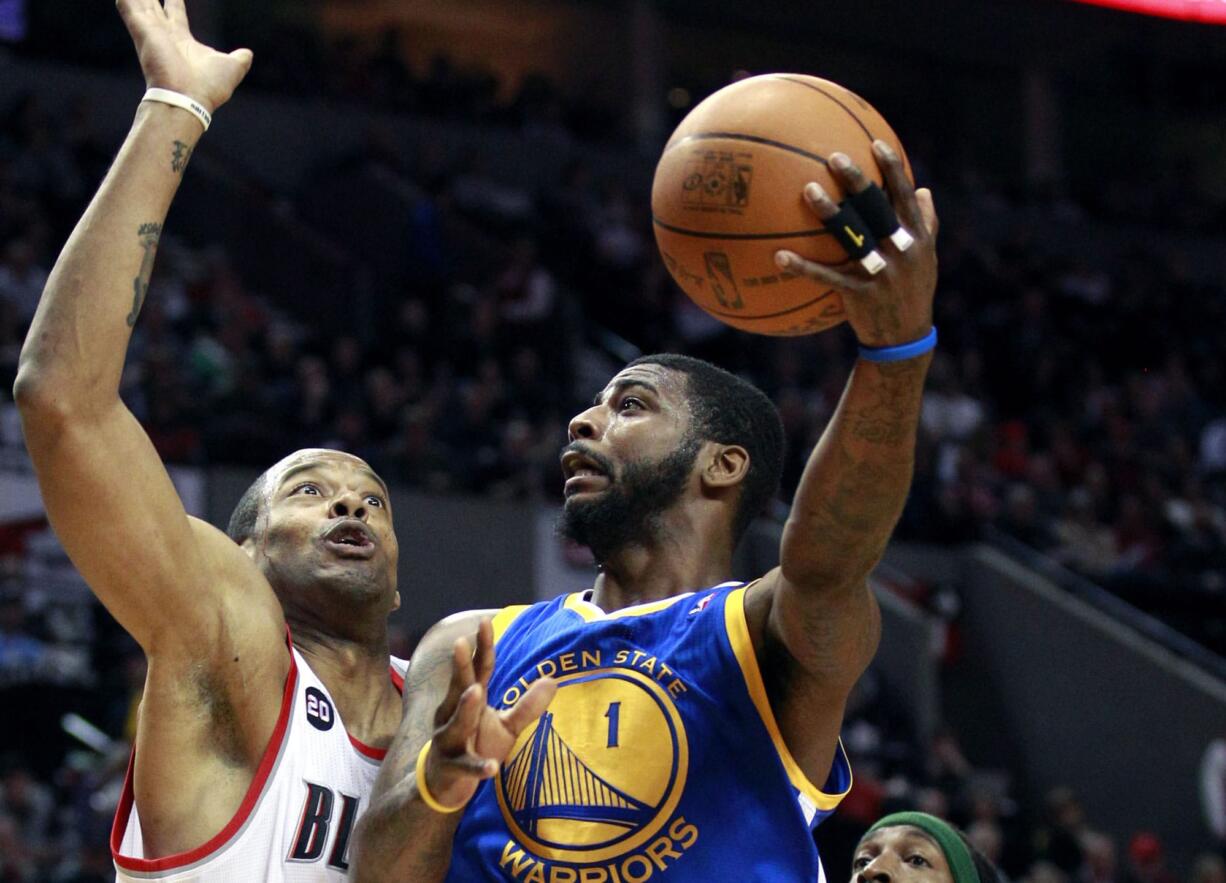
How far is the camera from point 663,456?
157 inches

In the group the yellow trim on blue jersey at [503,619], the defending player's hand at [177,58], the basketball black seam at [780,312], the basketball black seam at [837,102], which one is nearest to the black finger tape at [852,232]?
the basketball black seam at [780,312]

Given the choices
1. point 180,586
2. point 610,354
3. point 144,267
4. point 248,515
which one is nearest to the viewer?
point 144,267

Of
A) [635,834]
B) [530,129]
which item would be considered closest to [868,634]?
[635,834]

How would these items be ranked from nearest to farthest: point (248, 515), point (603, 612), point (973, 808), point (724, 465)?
point (603, 612), point (724, 465), point (248, 515), point (973, 808)

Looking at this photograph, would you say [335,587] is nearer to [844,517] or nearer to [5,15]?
[844,517]

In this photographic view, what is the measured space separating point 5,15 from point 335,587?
46.2 feet

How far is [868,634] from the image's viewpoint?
340 centimetres

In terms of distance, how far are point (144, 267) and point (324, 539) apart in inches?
38.2

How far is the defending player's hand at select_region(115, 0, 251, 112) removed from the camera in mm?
3457

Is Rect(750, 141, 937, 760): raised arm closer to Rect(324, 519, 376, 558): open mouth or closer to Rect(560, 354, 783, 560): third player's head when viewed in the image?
Rect(560, 354, 783, 560): third player's head

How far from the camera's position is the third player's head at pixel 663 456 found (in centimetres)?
397

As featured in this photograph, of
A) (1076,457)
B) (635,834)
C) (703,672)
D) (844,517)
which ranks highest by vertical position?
(844,517)

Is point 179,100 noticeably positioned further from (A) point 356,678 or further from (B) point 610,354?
(B) point 610,354

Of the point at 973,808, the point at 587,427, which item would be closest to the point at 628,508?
the point at 587,427
